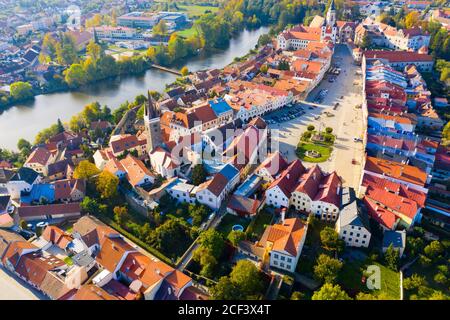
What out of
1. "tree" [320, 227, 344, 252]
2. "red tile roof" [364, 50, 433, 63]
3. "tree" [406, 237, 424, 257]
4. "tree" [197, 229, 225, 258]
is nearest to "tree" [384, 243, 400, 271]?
"tree" [406, 237, 424, 257]

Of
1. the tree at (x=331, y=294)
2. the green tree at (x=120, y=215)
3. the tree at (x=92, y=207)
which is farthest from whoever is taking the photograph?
the tree at (x=92, y=207)

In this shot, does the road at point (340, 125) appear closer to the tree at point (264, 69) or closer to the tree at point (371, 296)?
the tree at point (264, 69)

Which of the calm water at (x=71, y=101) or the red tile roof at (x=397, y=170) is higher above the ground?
the red tile roof at (x=397, y=170)

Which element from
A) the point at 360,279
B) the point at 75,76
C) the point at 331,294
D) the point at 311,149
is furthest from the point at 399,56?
the point at 75,76

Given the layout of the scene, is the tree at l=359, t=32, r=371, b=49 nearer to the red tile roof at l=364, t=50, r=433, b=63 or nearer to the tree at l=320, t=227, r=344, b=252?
the red tile roof at l=364, t=50, r=433, b=63

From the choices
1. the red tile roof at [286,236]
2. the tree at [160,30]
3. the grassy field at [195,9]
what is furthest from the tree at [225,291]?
the grassy field at [195,9]

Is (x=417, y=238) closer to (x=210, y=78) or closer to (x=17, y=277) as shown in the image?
(x=17, y=277)

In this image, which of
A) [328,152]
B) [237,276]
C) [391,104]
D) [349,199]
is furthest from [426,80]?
[237,276]
